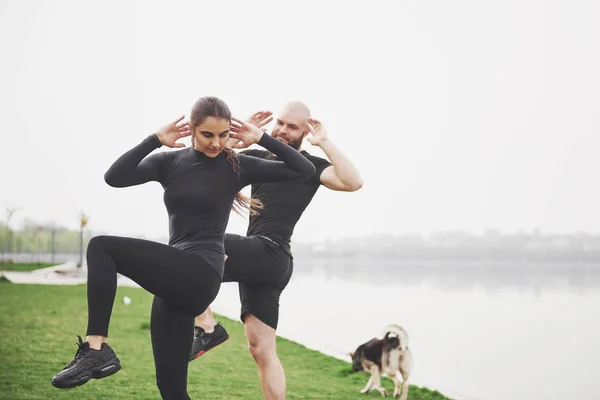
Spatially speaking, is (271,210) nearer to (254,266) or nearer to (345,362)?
(254,266)

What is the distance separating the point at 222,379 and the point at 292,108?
4.53 meters

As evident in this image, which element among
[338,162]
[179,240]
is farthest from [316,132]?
[179,240]

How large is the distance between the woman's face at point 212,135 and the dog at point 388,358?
432 centimetres

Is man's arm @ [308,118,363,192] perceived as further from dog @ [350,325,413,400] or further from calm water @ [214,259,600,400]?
calm water @ [214,259,600,400]

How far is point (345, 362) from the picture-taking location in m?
9.45

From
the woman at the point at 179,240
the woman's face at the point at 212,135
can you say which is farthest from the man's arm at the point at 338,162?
the woman's face at the point at 212,135

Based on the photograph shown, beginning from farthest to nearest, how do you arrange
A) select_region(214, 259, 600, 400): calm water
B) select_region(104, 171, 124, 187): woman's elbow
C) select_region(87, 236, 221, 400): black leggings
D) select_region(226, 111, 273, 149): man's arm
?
1. select_region(214, 259, 600, 400): calm water
2. select_region(226, 111, 273, 149): man's arm
3. select_region(104, 171, 124, 187): woman's elbow
4. select_region(87, 236, 221, 400): black leggings

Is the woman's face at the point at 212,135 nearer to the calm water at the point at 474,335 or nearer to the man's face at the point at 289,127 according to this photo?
the man's face at the point at 289,127

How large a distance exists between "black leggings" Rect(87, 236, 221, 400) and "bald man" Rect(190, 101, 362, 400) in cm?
65

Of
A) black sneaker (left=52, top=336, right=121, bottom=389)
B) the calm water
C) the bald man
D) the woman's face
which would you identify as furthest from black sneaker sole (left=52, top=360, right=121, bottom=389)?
the calm water

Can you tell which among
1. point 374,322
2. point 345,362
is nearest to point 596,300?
point 374,322

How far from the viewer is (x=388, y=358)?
702cm

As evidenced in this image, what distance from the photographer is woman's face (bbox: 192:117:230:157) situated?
3062mm

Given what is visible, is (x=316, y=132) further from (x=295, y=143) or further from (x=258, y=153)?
(x=258, y=153)
